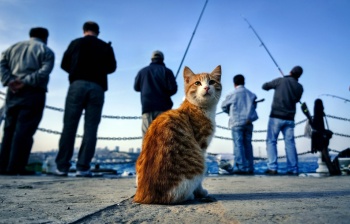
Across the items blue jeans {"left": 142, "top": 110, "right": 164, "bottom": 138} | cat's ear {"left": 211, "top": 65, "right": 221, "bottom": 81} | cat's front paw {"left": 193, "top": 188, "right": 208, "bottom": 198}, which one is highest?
cat's ear {"left": 211, "top": 65, "right": 221, "bottom": 81}

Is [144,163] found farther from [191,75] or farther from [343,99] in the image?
[343,99]

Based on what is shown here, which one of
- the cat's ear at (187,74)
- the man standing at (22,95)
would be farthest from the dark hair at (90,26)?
the cat's ear at (187,74)

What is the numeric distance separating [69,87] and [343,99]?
21.7 ft

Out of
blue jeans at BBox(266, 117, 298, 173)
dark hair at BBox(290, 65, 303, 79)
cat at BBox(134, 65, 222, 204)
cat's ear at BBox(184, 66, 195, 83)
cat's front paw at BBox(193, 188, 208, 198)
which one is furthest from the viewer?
dark hair at BBox(290, 65, 303, 79)

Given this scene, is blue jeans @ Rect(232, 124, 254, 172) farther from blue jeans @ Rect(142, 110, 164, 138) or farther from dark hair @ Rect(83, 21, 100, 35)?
dark hair @ Rect(83, 21, 100, 35)

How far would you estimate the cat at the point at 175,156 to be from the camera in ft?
5.10

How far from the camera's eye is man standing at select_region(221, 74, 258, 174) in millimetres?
5469

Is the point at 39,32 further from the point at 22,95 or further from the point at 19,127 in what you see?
the point at 19,127

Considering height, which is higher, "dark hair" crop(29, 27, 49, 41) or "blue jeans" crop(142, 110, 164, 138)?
"dark hair" crop(29, 27, 49, 41)

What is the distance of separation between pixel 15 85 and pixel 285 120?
197 inches

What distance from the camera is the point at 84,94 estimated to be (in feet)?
13.4

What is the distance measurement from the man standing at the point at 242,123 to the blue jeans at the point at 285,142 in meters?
0.38

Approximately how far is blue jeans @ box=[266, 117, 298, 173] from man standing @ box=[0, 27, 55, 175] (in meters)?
4.39

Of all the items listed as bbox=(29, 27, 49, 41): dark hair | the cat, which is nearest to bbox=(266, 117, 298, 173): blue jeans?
the cat
